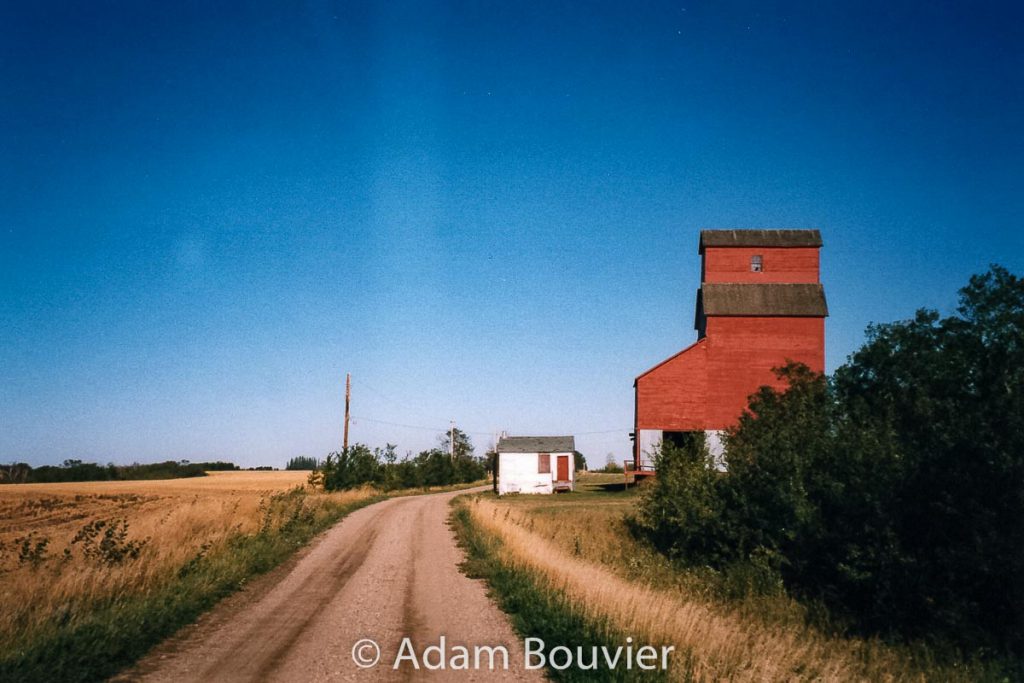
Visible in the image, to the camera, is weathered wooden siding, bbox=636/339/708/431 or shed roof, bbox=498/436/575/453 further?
shed roof, bbox=498/436/575/453

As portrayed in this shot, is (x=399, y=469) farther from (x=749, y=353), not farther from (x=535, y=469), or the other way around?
(x=749, y=353)

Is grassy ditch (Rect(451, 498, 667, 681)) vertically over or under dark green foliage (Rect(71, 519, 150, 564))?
under

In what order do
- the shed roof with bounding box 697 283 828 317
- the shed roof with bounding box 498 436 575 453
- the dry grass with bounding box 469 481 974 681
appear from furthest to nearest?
the shed roof with bounding box 498 436 575 453, the shed roof with bounding box 697 283 828 317, the dry grass with bounding box 469 481 974 681

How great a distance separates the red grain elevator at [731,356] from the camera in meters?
39.4

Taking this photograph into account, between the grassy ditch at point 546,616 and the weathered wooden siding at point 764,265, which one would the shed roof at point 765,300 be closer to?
the weathered wooden siding at point 764,265

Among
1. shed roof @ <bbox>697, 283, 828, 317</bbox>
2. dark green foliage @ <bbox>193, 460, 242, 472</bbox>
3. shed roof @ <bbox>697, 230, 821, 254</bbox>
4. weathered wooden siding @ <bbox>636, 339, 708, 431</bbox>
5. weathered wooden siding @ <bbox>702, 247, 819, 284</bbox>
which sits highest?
shed roof @ <bbox>697, 230, 821, 254</bbox>

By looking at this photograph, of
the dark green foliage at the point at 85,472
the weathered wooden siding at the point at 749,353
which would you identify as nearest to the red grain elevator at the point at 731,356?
the weathered wooden siding at the point at 749,353

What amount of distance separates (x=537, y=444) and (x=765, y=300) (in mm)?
21015

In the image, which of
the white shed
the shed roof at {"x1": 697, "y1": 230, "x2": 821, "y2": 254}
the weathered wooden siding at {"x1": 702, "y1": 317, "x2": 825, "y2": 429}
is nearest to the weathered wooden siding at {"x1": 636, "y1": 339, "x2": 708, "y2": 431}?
the weathered wooden siding at {"x1": 702, "y1": 317, "x2": 825, "y2": 429}

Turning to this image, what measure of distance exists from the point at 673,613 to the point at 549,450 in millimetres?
42393

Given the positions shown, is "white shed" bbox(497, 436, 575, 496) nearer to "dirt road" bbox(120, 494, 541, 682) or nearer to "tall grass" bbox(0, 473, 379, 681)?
"tall grass" bbox(0, 473, 379, 681)

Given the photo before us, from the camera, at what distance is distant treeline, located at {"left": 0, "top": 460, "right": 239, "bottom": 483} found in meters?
86.2

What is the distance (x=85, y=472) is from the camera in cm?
9406

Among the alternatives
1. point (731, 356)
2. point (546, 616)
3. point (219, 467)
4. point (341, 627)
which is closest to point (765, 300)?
point (731, 356)
